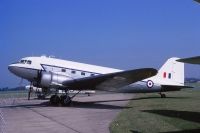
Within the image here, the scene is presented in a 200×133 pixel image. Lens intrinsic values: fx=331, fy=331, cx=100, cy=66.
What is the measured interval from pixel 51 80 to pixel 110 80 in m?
3.53

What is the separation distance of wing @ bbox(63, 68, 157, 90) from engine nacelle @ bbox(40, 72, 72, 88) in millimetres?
375

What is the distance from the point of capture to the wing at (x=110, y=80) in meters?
Answer: 18.0

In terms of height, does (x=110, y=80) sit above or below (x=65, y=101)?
above

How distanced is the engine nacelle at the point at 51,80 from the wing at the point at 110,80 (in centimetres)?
37

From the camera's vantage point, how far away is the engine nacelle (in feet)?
64.6

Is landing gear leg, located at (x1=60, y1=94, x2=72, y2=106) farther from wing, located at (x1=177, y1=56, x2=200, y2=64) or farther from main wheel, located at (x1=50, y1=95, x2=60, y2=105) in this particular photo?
wing, located at (x1=177, y1=56, x2=200, y2=64)

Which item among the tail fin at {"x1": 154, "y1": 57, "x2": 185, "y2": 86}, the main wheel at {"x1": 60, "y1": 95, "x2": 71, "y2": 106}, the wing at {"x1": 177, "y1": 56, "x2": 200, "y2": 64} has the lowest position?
the main wheel at {"x1": 60, "y1": 95, "x2": 71, "y2": 106}

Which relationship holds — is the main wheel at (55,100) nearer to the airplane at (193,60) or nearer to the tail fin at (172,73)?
the tail fin at (172,73)

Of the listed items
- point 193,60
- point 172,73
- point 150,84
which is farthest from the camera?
point 172,73

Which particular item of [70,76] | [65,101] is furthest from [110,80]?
[65,101]

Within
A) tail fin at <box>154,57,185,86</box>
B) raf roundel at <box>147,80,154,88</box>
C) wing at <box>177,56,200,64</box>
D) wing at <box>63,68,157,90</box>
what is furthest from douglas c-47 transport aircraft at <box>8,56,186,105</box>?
wing at <box>177,56,200,64</box>

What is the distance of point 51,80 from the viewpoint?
19.8m

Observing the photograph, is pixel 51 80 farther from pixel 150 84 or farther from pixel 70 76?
pixel 150 84

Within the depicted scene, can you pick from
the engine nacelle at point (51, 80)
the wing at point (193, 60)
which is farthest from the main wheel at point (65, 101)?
the wing at point (193, 60)
